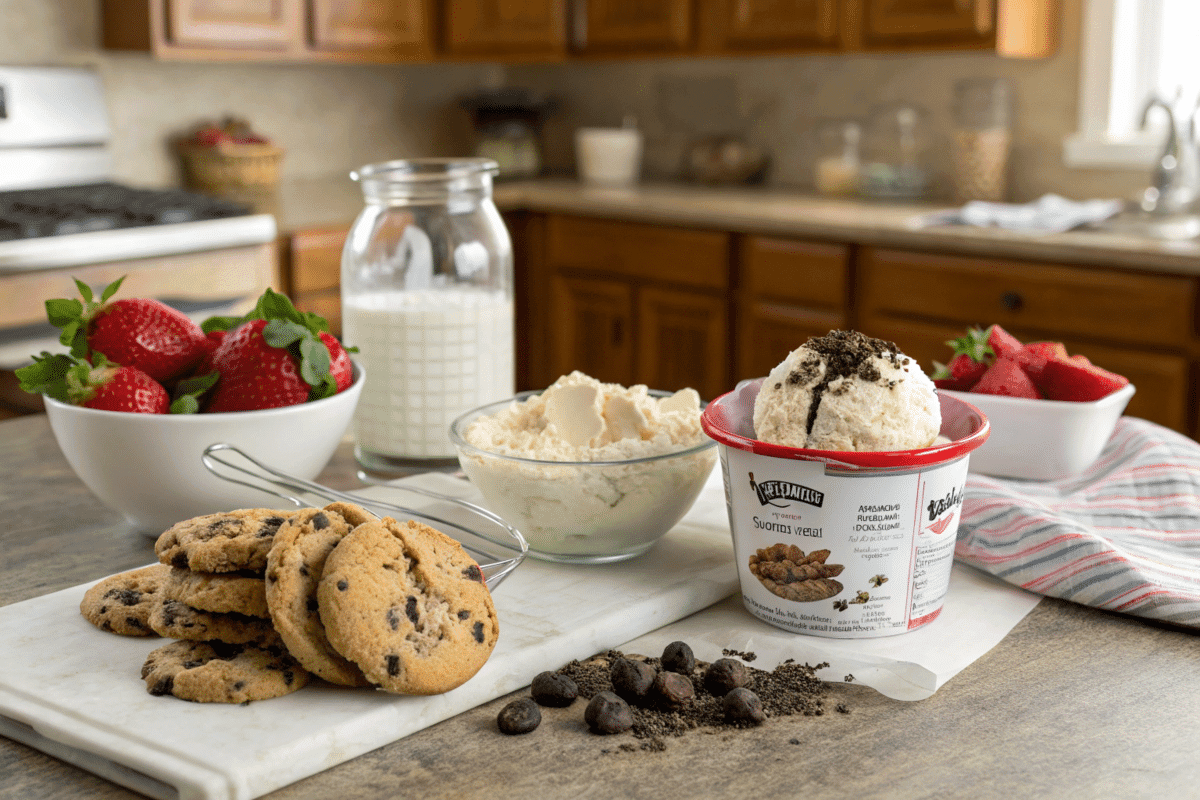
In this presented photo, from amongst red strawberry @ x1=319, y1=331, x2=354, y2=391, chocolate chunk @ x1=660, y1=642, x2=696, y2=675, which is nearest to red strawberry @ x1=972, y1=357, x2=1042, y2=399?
chocolate chunk @ x1=660, y1=642, x2=696, y2=675

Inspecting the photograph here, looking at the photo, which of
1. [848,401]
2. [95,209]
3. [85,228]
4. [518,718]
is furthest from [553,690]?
[95,209]

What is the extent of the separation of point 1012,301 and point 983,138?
76 cm

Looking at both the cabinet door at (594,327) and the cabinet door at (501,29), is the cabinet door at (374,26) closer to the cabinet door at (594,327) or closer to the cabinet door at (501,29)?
the cabinet door at (501,29)

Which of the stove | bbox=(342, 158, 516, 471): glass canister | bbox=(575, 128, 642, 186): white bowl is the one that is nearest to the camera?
bbox=(342, 158, 516, 471): glass canister

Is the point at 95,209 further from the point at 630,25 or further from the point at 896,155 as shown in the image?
the point at 896,155

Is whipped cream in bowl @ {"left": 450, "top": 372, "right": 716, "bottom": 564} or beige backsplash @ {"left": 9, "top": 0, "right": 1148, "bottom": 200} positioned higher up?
beige backsplash @ {"left": 9, "top": 0, "right": 1148, "bottom": 200}

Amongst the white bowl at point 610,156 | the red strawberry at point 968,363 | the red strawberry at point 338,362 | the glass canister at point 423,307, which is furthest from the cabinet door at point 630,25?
the red strawberry at point 338,362

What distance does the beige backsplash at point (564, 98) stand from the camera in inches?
126

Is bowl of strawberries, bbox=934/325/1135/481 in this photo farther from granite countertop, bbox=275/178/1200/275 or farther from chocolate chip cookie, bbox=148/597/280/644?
granite countertop, bbox=275/178/1200/275

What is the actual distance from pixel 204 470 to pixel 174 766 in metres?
0.39

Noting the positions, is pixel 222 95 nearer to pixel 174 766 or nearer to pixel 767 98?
pixel 767 98

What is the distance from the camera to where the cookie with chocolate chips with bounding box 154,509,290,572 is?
0.72 metres

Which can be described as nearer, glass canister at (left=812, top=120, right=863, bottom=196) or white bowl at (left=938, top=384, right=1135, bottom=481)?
white bowl at (left=938, top=384, right=1135, bottom=481)

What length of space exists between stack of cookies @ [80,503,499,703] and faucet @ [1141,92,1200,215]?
2.36 meters
